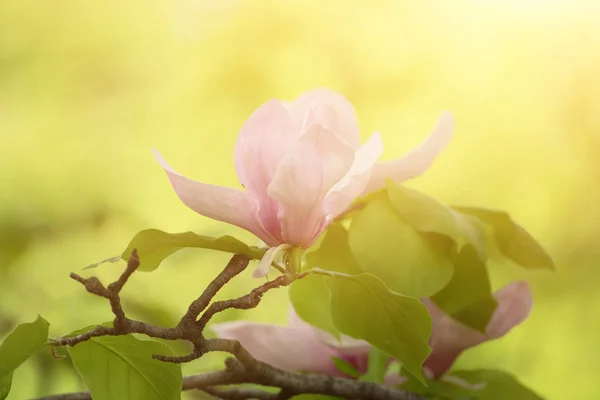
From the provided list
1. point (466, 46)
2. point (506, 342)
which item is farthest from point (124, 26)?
point (506, 342)

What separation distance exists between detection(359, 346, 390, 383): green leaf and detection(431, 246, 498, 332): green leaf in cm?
4

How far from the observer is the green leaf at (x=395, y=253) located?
28 cm

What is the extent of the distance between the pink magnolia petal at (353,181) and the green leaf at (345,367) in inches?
4.6

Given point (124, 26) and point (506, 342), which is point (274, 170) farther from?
point (124, 26)

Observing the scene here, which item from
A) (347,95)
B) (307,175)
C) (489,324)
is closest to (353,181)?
(307,175)

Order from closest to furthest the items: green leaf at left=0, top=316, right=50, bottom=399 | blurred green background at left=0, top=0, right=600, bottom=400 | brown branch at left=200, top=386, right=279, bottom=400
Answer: green leaf at left=0, top=316, right=50, bottom=399
brown branch at left=200, top=386, right=279, bottom=400
blurred green background at left=0, top=0, right=600, bottom=400

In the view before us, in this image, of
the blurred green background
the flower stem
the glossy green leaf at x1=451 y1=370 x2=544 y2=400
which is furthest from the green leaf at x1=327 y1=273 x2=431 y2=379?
the blurred green background

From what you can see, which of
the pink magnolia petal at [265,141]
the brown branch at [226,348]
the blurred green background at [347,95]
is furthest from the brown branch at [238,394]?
the blurred green background at [347,95]

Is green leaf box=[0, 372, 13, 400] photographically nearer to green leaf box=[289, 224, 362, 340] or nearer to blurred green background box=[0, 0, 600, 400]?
green leaf box=[289, 224, 362, 340]

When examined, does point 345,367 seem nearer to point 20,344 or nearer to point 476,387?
point 476,387

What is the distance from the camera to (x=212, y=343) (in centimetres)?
23

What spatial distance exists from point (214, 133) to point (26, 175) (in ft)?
0.91

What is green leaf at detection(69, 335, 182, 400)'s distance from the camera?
24 centimetres

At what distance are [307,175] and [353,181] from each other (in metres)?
0.03
